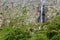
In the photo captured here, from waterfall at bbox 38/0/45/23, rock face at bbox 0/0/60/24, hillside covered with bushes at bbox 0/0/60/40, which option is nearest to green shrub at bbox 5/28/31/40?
hillside covered with bushes at bbox 0/0/60/40

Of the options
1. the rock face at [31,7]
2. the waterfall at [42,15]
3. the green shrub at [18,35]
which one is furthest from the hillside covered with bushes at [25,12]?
the green shrub at [18,35]

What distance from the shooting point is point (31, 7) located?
4938 centimetres

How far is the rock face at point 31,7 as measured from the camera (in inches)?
1877

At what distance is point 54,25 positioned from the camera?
31781mm

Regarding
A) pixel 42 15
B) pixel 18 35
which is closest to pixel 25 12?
pixel 42 15

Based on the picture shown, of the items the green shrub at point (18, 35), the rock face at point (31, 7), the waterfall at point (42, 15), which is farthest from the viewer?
the waterfall at point (42, 15)

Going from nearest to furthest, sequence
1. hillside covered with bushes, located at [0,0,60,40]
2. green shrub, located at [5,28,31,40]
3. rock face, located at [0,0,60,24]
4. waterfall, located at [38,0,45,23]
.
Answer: green shrub, located at [5,28,31,40]
hillside covered with bushes, located at [0,0,60,40]
rock face, located at [0,0,60,24]
waterfall, located at [38,0,45,23]

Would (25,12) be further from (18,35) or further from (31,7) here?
(18,35)

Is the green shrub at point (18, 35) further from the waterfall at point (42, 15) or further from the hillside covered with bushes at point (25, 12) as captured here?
the waterfall at point (42, 15)

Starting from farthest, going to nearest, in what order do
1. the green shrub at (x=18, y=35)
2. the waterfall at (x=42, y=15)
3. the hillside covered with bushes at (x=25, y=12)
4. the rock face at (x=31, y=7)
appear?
the waterfall at (x=42, y=15) → the rock face at (x=31, y=7) → the hillside covered with bushes at (x=25, y=12) → the green shrub at (x=18, y=35)

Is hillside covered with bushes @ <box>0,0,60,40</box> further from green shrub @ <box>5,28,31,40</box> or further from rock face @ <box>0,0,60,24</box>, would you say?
green shrub @ <box>5,28,31,40</box>

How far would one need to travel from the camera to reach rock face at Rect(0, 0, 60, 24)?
47.7 metres

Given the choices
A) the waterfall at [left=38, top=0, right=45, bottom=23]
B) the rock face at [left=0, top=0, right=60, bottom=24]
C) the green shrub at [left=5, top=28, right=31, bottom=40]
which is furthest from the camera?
the waterfall at [left=38, top=0, right=45, bottom=23]

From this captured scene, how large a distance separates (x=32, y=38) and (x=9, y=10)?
69.4ft
